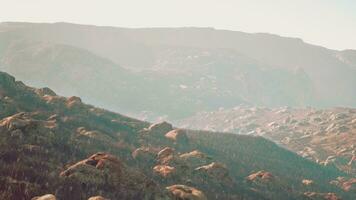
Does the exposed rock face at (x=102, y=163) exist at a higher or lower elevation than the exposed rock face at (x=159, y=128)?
higher

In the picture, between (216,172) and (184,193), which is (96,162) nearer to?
(184,193)

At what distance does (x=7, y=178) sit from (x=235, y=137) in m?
161

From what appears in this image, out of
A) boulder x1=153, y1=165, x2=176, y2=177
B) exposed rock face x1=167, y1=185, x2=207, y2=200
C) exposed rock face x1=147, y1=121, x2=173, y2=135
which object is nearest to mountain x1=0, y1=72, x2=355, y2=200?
exposed rock face x1=167, y1=185, x2=207, y2=200

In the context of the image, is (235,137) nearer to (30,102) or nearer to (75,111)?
(75,111)

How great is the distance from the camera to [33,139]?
48719mm

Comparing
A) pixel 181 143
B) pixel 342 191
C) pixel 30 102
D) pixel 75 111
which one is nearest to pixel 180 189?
pixel 30 102

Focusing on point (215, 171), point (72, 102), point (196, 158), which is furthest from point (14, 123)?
point (72, 102)

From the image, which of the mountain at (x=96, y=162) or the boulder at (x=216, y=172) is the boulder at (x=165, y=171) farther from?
the boulder at (x=216, y=172)

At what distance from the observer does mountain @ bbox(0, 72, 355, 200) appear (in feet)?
109

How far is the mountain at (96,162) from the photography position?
109 feet

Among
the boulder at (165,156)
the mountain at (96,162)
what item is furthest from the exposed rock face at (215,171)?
the boulder at (165,156)

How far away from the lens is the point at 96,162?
127ft

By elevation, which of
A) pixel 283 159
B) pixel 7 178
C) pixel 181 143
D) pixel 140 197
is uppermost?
pixel 7 178

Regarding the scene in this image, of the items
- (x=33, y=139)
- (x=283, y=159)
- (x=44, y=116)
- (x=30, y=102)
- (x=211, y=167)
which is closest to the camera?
(x=33, y=139)
